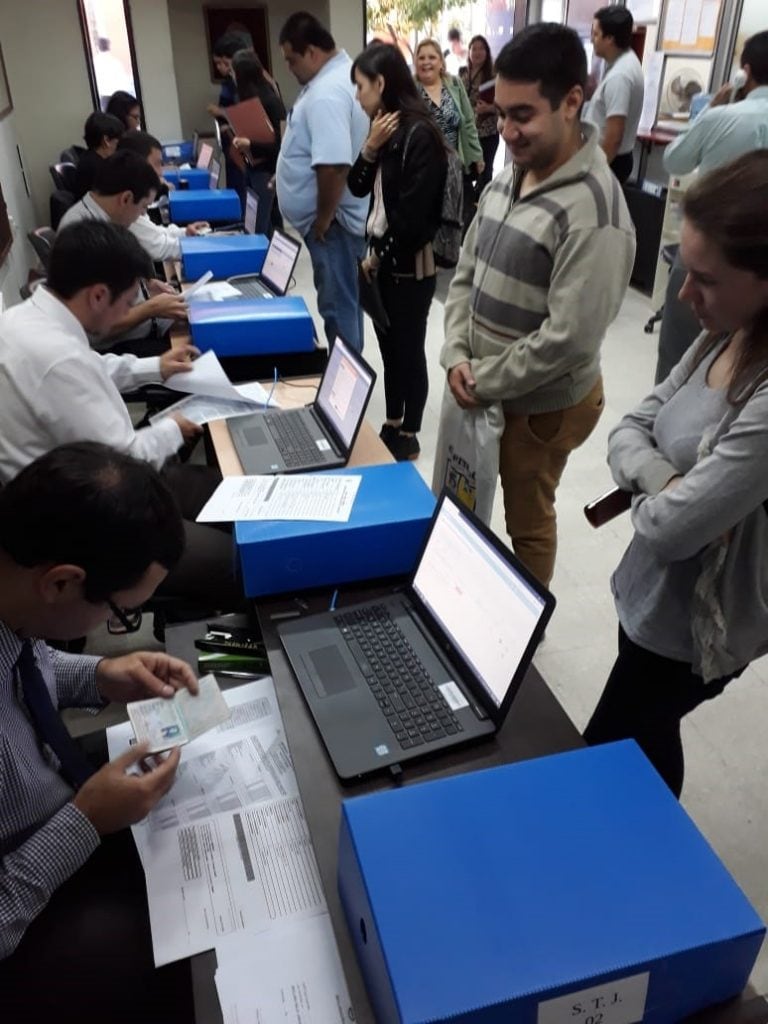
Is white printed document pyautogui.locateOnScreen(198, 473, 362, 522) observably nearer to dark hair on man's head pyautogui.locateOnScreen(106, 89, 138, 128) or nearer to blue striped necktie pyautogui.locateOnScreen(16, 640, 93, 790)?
blue striped necktie pyautogui.locateOnScreen(16, 640, 93, 790)

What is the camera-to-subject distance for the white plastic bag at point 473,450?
1.95 m

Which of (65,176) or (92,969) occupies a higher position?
(65,176)

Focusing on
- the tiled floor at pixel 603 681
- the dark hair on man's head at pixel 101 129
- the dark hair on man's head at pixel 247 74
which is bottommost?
the tiled floor at pixel 603 681

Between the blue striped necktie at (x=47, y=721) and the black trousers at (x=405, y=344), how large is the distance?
7.38 ft

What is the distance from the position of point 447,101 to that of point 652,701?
445 centimetres

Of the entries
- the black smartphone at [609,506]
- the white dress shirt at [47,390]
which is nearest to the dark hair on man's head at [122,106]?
the white dress shirt at [47,390]

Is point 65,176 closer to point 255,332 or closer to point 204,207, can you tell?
point 204,207

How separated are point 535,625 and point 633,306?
4.67 metres

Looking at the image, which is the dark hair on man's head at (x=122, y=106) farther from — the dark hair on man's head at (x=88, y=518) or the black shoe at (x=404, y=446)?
the dark hair on man's head at (x=88, y=518)

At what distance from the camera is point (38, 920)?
105cm

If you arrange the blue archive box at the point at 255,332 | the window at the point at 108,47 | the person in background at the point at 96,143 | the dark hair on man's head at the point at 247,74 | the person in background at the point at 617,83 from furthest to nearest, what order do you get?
the window at the point at 108,47 < the person in background at the point at 617,83 < the dark hair on man's head at the point at 247,74 < the person in background at the point at 96,143 < the blue archive box at the point at 255,332

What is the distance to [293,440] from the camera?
6.57ft

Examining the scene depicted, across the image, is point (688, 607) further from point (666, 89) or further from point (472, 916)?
point (666, 89)

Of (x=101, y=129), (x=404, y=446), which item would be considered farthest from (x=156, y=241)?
(x=404, y=446)
